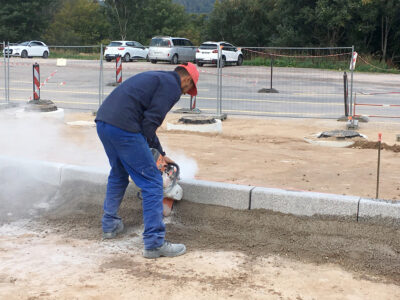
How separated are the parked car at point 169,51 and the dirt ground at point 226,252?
24.9 m

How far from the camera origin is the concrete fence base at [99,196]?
5.31 metres

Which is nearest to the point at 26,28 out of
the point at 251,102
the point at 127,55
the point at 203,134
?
the point at 127,55

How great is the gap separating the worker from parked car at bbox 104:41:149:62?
2761 cm

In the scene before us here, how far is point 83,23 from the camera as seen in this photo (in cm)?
7506

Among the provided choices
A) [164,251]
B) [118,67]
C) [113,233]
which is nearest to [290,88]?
[118,67]

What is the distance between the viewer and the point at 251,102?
16.9 m

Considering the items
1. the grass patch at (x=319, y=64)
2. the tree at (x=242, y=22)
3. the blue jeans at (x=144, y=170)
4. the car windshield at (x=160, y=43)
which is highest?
the tree at (x=242, y=22)

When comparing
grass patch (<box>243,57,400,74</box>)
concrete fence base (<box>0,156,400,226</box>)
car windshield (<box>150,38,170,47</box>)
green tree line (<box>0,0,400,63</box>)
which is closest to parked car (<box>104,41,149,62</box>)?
car windshield (<box>150,38,170,47</box>)

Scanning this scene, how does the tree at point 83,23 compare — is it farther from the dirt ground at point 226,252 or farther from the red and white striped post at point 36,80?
the dirt ground at point 226,252

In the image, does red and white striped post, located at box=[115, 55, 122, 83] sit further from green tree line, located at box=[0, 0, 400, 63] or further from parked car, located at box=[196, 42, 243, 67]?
green tree line, located at box=[0, 0, 400, 63]

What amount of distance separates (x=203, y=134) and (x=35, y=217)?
5.47 m

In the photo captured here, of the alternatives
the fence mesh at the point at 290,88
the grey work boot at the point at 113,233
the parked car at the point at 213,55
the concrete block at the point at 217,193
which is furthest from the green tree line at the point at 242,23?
the grey work boot at the point at 113,233

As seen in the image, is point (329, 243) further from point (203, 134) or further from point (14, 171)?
point (203, 134)

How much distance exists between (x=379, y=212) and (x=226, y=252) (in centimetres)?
152
